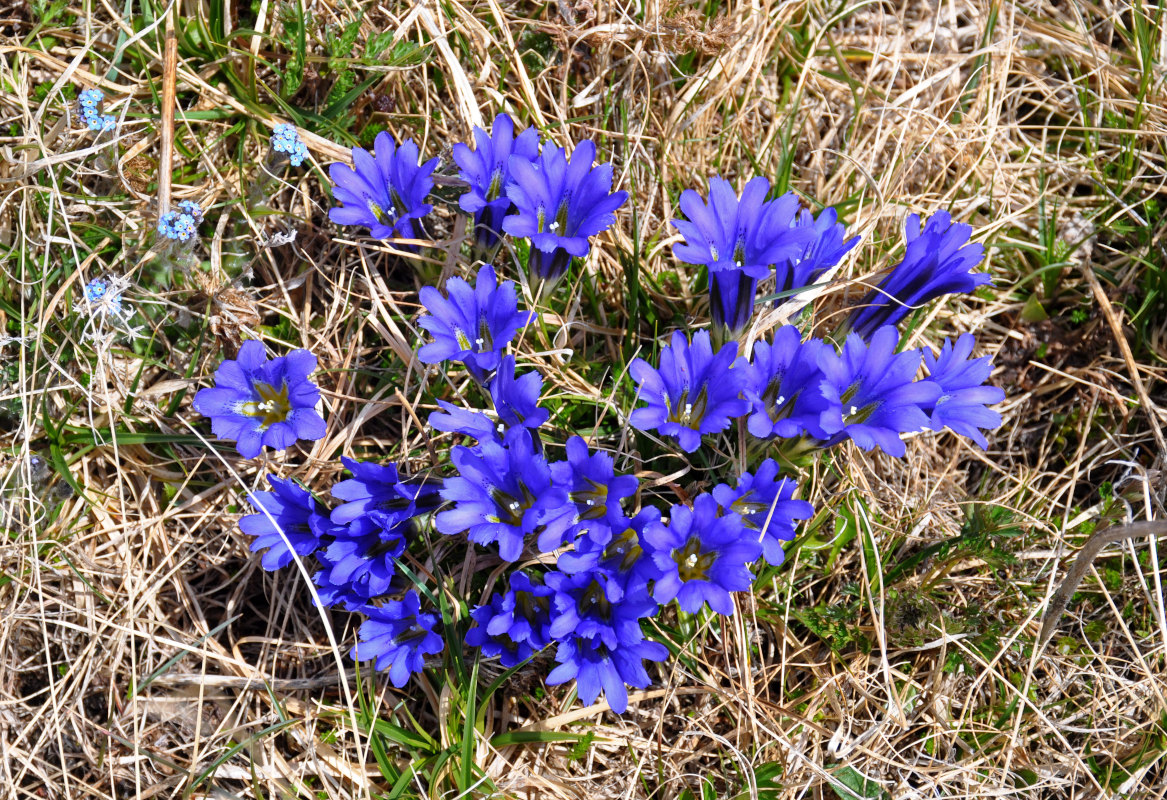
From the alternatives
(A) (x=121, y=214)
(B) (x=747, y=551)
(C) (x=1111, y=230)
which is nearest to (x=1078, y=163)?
(C) (x=1111, y=230)

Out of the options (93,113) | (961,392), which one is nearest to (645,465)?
(961,392)

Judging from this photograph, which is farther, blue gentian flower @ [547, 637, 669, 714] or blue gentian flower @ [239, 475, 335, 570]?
blue gentian flower @ [239, 475, 335, 570]

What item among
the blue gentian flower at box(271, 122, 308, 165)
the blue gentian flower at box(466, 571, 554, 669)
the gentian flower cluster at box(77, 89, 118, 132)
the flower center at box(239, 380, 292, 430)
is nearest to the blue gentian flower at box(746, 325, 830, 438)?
the blue gentian flower at box(466, 571, 554, 669)

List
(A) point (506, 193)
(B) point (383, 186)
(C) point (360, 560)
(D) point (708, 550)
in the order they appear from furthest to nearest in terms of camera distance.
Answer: (B) point (383, 186) → (A) point (506, 193) → (C) point (360, 560) → (D) point (708, 550)

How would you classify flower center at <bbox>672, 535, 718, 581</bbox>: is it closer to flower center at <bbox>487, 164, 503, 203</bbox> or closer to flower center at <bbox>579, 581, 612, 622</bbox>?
flower center at <bbox>579, 581, 612, 622</bbox>

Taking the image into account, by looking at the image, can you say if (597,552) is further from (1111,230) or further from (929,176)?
(1111,230)

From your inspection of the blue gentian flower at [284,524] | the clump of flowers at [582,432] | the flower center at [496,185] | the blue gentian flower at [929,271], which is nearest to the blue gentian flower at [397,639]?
the clump of flowers at [582,432]

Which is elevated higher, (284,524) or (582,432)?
(582,432)

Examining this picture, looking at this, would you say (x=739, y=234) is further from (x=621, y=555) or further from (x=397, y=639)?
(x=397, y=639)
